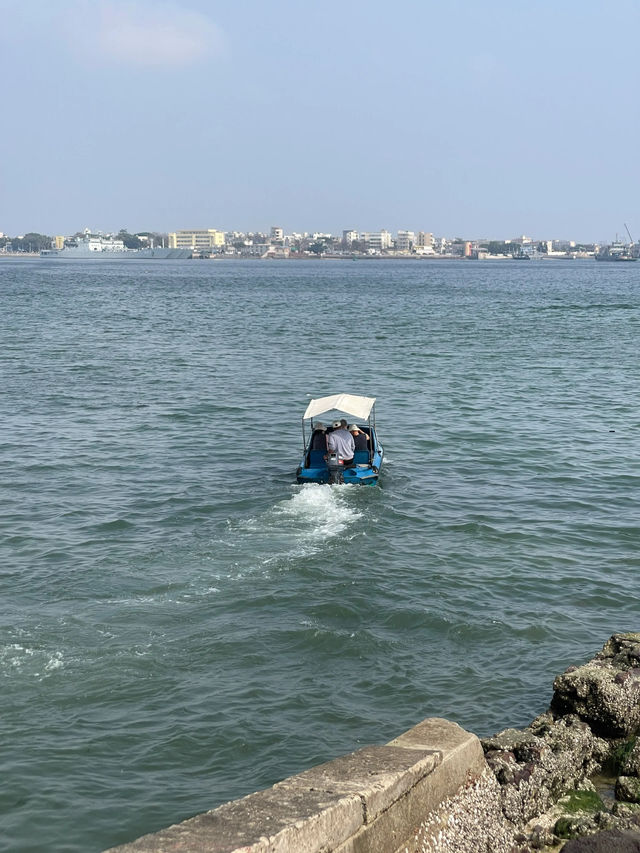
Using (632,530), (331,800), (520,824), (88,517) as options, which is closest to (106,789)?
(331,800)

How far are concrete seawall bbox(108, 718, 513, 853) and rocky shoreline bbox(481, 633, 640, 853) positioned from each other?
1.13ft

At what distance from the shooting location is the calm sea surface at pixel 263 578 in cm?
1187

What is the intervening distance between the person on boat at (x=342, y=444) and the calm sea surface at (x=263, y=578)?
992 mm

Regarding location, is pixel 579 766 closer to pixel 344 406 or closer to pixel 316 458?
pixel 316 458

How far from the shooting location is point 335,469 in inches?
899

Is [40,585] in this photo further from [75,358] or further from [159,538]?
[75,358]

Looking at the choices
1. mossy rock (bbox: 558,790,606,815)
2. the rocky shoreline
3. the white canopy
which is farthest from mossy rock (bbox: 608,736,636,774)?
the white canopy

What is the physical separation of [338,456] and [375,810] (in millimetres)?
15101

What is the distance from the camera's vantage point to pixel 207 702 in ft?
42.4

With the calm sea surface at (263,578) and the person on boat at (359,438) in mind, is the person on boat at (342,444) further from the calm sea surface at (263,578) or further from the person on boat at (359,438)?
the calm sea surface at (263,578)

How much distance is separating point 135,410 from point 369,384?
1050 centimetres

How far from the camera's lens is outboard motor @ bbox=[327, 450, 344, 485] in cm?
2281

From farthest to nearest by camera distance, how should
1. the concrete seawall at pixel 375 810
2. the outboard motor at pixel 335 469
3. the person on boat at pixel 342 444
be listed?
1. the person on boat at pixel 342 444
2. the outboard motor at pixel 335 469
3. the concrete seawall at pixel 375 810

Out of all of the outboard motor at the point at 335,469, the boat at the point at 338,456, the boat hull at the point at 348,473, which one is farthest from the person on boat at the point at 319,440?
the outboard motor at the point at 335,469
